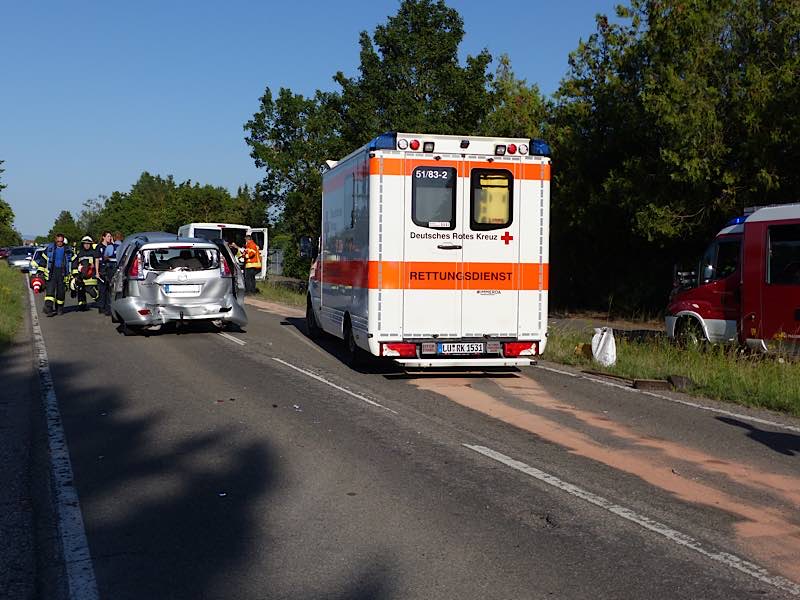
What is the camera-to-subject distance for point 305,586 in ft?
15.3

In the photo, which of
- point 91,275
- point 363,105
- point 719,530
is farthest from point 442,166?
point 363,105

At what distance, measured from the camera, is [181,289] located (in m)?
16.6

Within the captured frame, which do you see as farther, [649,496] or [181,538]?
[649,496]

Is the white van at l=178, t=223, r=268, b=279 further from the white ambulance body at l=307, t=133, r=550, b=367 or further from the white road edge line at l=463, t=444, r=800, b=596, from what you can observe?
the white road edge line at l=463, t=444, r=800, b=596

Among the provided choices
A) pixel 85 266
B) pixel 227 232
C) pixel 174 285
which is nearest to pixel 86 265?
pixel 85 266

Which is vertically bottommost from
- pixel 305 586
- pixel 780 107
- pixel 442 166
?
pixel 305 586

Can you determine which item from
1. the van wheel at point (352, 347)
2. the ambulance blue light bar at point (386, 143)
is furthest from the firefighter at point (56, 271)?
the ambulance blue light bar at point (386, 143)

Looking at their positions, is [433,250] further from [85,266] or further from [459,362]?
[85,266]

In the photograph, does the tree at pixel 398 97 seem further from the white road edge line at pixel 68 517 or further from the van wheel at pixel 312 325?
the white road edge line at pixel 68 517

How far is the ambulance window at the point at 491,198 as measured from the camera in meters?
12.0

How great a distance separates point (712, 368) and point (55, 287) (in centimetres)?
1517

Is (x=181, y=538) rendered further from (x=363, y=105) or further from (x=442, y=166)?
(x=363, y=105)

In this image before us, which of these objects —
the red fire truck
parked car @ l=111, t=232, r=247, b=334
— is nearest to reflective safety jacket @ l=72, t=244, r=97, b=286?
parked car @ l=111, t=232, r=247, b=334

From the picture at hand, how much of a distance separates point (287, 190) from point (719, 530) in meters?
32.0
